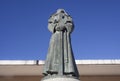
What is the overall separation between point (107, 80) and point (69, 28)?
6.28m

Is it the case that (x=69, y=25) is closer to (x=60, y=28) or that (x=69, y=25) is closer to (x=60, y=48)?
(x=60, y=28)

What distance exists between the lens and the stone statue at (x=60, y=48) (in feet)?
17.8

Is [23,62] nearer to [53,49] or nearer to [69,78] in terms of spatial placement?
[53,49]

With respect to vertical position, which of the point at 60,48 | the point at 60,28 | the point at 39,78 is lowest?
the point at 39,78

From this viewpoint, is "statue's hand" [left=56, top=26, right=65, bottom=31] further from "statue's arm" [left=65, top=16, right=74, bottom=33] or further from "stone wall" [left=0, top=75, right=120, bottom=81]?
"stone wall" [left=0, top=75, right=120, bottom=81]

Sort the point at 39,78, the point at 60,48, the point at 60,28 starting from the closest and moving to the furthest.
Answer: the point at 60,48
the point at 60,28
the point at 39,78

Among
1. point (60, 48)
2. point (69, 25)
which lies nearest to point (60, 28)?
point (69, 25)

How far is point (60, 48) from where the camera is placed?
575 cm

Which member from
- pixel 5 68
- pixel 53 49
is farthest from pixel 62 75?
pixel 5 68

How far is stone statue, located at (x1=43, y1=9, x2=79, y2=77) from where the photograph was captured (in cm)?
542

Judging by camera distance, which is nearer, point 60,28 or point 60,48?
point 60,48

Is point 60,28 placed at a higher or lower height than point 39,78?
higher

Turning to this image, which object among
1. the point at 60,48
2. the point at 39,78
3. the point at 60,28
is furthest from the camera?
the point at 39,78

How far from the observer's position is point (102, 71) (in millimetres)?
11266
